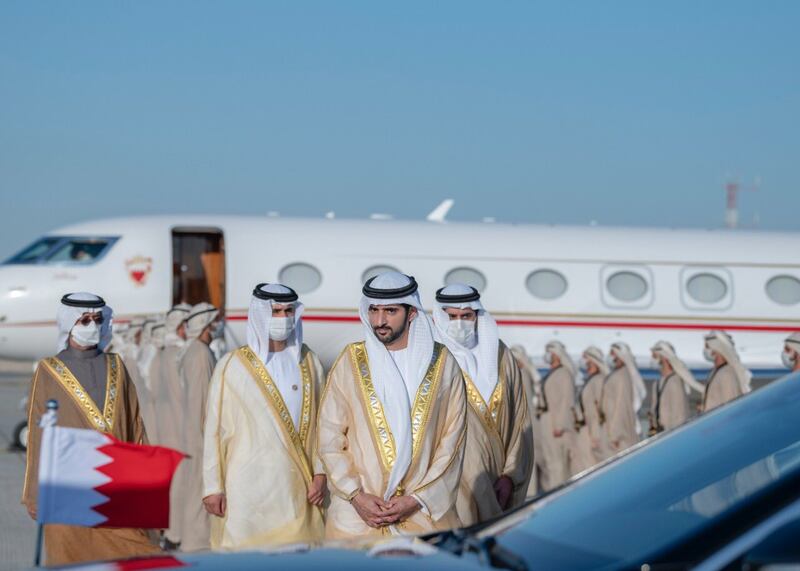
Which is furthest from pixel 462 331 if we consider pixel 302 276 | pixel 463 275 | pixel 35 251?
pixel 35 251

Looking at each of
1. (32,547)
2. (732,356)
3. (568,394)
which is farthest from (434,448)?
(568,394)

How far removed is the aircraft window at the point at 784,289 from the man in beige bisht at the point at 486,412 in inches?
505

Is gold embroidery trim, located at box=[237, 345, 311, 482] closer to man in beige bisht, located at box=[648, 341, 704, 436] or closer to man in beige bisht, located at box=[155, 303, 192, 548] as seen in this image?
man in beige bisht, located at box=[155, 303, 192, 548]

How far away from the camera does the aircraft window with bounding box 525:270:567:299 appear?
62.9 feet

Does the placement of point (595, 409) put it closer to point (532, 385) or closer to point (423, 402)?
point (532, 385)

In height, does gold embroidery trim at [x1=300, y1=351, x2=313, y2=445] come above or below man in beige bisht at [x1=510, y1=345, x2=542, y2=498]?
above

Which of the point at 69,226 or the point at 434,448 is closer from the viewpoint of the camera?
the point at 434,448

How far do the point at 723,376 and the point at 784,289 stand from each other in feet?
26.9

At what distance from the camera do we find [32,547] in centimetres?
1002

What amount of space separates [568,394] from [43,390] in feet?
27.6

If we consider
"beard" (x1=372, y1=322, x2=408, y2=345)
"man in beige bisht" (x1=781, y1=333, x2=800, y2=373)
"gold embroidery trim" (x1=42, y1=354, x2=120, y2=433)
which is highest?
"beard" (x1=372, y1=322, x2=408, y2=345)

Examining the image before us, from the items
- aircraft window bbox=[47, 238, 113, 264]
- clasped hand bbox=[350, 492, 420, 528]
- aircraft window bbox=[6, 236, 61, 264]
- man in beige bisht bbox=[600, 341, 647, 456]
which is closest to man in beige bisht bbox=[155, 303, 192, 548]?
clasped hand bbox=[350, 492, 420, 528]

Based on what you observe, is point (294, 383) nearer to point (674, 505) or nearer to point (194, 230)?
point (674, 505)

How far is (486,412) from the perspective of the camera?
7.57 m
